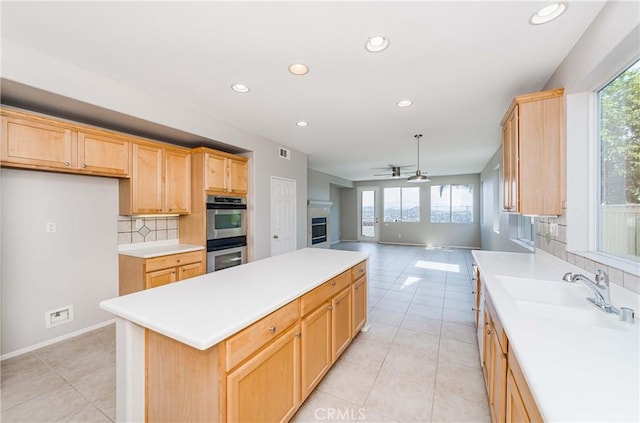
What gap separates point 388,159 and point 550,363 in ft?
17.8

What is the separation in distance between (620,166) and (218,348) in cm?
251

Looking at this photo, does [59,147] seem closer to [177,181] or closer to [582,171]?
[177,181]

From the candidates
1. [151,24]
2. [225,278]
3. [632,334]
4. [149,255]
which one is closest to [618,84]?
[632,334]

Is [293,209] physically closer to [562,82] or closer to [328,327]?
[328,327]

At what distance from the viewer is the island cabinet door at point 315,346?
1.67m

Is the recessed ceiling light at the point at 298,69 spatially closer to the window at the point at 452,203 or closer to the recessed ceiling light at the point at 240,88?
the recessed ceiling light at the point at 240,88

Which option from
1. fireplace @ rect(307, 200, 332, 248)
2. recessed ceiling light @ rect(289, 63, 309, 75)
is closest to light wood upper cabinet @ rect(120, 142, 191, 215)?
recessed ceiling light @ rect(289, 63, 309, 75)

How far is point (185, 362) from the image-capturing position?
3.82 feet

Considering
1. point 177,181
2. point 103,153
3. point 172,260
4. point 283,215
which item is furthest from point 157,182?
point 283,215

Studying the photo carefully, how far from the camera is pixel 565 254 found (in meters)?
1.99

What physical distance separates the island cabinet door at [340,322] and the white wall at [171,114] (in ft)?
6.89

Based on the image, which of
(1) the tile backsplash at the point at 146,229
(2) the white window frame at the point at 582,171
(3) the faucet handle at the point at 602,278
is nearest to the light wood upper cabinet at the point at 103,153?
(1) the tile backsplash at the point at 146,229

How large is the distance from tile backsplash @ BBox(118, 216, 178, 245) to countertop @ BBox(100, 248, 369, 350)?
2.08 meters

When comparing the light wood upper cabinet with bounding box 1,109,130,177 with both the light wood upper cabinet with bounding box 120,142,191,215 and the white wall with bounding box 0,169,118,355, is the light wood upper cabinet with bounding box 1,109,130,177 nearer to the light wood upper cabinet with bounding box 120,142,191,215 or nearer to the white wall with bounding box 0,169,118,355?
the light wood upper cabinet with bounding box 120,142,191,215
